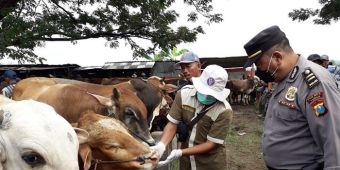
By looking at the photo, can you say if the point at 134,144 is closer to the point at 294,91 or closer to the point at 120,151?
the point at 120,151

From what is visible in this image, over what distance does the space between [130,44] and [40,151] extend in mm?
10858

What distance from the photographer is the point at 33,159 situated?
2092mm

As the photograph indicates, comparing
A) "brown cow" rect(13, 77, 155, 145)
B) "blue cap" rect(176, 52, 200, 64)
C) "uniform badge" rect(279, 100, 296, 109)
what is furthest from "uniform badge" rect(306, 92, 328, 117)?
"blue cap" rect(176, 52, 200, 64)

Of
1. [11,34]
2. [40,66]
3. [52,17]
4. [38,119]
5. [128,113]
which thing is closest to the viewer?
[38,119]

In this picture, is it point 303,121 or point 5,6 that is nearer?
point 303,121

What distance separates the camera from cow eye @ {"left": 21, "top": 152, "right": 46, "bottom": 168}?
6.84 ft

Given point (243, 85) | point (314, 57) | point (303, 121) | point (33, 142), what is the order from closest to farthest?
point (33, 142), point (303, 121), point (314, 57), point (243, 85)

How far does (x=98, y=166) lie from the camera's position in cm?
293

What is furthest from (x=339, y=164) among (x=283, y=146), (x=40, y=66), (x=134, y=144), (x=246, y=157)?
(x=40, y=66)

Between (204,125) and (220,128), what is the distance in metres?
0.15

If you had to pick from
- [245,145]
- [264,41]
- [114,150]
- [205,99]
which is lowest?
[245,145]

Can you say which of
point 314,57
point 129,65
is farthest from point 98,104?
point 129,65

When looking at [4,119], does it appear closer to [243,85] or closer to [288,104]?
[288,104]

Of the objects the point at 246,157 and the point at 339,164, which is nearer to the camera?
the point at 339,164
